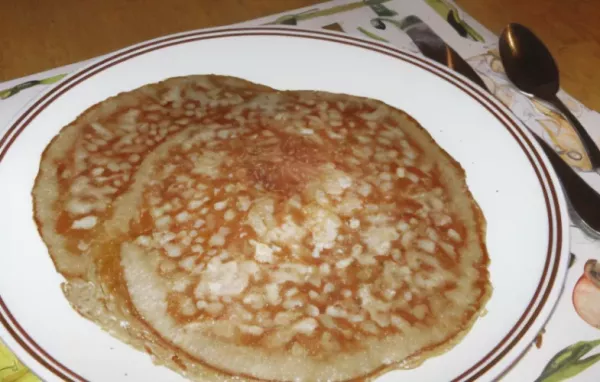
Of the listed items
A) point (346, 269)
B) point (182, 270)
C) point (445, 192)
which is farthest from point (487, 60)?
point (182, 270)

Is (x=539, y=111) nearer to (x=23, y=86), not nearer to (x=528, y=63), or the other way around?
(x=528, y=63)

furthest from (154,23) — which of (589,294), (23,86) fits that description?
(589,294)

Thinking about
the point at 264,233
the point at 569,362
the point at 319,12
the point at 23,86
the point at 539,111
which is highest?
the point at 23,86

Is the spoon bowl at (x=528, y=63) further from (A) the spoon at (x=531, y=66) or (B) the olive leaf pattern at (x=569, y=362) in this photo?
(B) the olive leaf pattern at (x=569, y=362)

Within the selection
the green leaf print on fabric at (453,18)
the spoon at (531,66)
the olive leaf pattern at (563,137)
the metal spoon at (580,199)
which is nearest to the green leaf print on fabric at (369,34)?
the green leaf print on fabric at (453,18)

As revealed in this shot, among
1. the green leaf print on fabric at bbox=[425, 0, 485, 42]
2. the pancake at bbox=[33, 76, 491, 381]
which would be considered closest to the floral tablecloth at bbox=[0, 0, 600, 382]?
the green leaf print on fabric at bbox=[425, 0, 485, 42]

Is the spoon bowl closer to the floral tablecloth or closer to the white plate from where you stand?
the floral tablecloth

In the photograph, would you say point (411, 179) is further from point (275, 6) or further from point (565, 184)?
point (275, 6)
